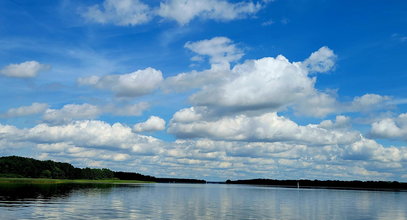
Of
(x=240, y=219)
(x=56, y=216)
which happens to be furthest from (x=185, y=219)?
(x=56, y=216)

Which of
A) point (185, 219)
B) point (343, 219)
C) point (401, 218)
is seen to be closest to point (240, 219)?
point (185, 219)

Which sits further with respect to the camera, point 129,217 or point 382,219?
point 382,219

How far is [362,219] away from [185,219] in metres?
30.6

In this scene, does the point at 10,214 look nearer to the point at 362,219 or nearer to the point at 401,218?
the point at 362,219

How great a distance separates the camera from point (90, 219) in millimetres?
56375

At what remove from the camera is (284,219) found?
65.3 metres

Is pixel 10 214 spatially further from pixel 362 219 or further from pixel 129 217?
pixel 362 219

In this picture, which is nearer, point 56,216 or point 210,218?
point 56,216

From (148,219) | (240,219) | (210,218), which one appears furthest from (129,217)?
(240,219)

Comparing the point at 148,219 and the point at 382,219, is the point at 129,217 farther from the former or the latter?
the point at 382,219

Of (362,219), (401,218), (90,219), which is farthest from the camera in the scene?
(401,218)

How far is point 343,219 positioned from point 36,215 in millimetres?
47592

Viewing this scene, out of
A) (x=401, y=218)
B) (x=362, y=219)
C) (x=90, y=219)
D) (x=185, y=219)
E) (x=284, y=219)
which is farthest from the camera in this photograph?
(x=401, y=218)

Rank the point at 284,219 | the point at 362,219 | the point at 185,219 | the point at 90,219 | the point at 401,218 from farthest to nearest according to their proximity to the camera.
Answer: the point at 401,218 → the point at 362,219 → the point at 284,219 → the point at 185,219 → the point at 90,219
